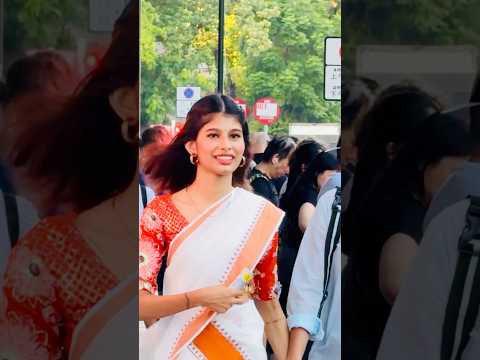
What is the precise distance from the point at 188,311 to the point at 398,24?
141 cm

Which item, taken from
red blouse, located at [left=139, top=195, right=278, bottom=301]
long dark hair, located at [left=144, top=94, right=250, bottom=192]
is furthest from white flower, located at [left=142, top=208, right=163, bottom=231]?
long dark hair, located at [left=144, top=94, right=250, bottom=192]

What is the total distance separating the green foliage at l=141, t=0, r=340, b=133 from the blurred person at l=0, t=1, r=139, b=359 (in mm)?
1237

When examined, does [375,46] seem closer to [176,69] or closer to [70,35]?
[70,35]

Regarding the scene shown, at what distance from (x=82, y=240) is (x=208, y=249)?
A: 1039 millimetres

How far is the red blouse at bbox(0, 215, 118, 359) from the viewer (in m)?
1.91

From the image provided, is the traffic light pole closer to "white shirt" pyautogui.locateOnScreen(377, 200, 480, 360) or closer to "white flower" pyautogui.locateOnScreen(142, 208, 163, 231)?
"white flower" pyautogui.locateOnScreen(142, 208, 163, 231)

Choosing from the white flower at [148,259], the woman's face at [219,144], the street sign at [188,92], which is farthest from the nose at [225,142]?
the white flower at [148,259]

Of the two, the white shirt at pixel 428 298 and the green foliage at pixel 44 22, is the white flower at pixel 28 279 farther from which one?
the white shirt at pixel 428 298

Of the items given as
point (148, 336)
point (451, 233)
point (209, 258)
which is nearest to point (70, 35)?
point (451, 233)

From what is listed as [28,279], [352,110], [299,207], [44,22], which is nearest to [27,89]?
[44,22]

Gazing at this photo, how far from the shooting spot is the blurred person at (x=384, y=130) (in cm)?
188

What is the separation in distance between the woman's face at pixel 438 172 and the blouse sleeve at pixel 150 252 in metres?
1.27

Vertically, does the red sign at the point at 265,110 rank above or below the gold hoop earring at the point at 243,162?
above

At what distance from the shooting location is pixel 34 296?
192 cm
